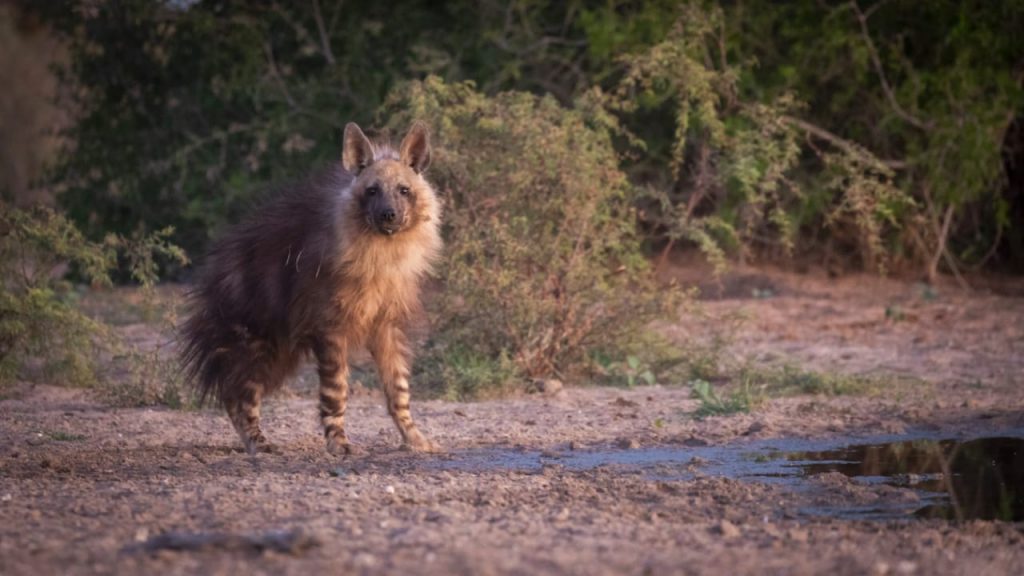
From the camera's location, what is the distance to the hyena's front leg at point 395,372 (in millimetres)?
8039

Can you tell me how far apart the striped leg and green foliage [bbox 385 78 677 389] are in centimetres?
251

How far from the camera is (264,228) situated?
822cm

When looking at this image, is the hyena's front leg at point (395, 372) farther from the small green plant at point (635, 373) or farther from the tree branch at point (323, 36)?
the tree branch at point (323, 36)

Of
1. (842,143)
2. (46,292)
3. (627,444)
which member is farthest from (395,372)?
(842,143)

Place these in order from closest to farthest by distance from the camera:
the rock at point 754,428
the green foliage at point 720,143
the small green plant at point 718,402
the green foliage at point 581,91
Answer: the rock at point 754,428, the small green plant at point 718,402, the green foliage at point 720,143, the green foliage at point 581,91

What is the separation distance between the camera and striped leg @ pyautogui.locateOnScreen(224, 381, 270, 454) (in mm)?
8000

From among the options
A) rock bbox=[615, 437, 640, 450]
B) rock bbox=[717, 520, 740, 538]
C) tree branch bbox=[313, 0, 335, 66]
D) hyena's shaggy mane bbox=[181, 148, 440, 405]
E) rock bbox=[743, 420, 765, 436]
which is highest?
tree branch bbox=[313, 0, 335, 66]

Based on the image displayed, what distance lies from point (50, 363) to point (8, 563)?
5.16 meters

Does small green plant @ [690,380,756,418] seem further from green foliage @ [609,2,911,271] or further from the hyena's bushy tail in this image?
the hyena's bushy tail

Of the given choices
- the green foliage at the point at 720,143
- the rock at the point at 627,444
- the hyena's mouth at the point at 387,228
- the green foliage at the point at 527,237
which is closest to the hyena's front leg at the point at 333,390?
the hyena's mouth at the point at 387,228

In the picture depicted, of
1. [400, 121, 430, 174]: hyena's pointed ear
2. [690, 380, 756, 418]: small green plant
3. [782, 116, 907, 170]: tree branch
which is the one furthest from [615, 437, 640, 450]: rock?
[782, 116, 907, 170]: tree branch

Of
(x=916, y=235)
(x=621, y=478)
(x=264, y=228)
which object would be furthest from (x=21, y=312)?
(x=916, y=235)

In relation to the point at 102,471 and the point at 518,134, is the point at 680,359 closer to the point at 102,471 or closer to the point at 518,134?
the point at 518,134

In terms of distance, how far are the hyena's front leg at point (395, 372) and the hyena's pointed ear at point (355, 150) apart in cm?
96
